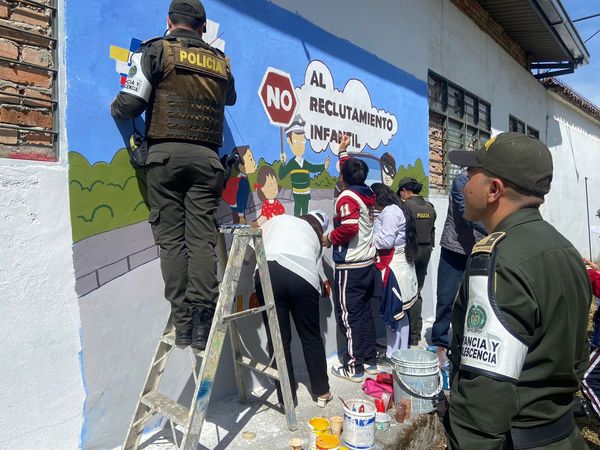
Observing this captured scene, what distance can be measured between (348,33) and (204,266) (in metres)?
3.23

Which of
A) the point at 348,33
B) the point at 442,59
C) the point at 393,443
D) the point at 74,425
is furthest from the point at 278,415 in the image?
the point at 442,59

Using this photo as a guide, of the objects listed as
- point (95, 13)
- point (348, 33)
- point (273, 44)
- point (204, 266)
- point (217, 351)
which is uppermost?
point (348, 33)

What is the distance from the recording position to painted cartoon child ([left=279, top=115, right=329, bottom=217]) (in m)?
3.92

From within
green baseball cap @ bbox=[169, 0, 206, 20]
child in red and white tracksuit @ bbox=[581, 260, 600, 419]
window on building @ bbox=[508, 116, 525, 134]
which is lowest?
child in red and white tracksuit @ bbox=[581, 260, 600, 419]

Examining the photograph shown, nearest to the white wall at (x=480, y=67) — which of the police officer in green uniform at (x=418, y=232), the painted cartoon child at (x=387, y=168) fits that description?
the painted cartoon child at (x=387, y=168)

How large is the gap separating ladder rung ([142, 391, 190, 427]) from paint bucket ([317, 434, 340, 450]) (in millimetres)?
806

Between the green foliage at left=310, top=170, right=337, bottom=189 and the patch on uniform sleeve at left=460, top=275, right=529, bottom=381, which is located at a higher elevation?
the green foliage at left=310, top=170, right=337, bottom=189

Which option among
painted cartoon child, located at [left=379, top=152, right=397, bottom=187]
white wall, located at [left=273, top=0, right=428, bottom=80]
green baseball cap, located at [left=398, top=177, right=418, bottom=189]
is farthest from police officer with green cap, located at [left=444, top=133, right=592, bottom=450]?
painted cartoon child, located at [left=379, top=152, right=397, bottom=187]

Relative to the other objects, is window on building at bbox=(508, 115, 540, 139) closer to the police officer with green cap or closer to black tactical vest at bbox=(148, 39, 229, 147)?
black tactical vest at bbox=(148, 39, 229, 147)

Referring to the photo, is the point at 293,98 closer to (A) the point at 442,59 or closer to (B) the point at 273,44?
(B) the point at 273,44

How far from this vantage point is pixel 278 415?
10.3 feet

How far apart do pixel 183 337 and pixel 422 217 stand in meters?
3.00

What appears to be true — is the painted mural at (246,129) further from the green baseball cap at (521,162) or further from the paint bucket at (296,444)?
the green baseball cap at (521,162)

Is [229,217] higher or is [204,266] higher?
[229,217]
